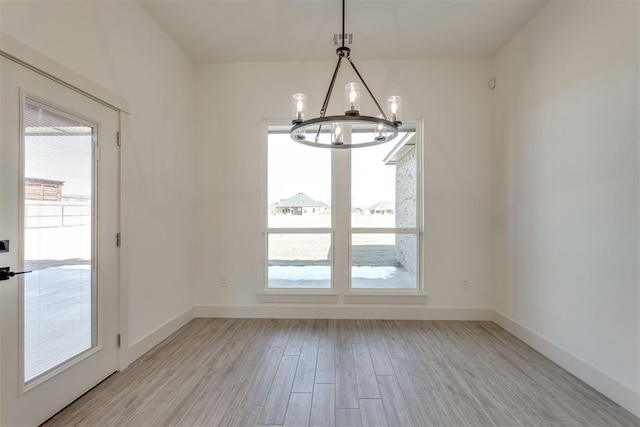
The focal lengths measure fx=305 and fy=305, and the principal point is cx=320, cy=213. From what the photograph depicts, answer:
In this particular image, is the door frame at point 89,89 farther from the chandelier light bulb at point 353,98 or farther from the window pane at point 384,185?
the window pane at point 384,185

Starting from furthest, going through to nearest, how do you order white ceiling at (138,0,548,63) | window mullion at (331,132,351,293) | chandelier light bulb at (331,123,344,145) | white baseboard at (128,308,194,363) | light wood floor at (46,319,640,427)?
window mullion at (331,132,351,293) < white ceiling at (138,0,548,63) < white baseboard at (128,308,194,363) < chandelier light bulb at (331,123,344,145) < light wood floor at (46,319,640,427)

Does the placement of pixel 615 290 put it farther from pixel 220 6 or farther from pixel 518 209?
pixel 220 6

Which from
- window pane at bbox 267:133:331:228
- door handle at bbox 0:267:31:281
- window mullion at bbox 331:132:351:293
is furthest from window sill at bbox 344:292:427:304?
door handle at bbox 0:267:31:281

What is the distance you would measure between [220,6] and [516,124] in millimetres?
3268

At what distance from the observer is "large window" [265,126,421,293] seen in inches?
155

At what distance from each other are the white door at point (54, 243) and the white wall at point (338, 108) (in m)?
1.45

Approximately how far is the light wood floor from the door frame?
387mm

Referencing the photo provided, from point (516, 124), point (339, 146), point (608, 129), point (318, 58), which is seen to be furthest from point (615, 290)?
point (318, 58)

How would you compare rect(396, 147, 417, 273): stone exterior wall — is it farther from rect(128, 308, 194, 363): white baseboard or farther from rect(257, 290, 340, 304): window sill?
rect(128, 308, 194, 363): white baseboard

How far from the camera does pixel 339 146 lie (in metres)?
2.38

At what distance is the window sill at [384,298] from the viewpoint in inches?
151

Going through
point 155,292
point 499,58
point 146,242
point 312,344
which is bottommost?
point 312,344

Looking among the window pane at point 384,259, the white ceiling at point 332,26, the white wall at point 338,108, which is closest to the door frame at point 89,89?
the white ceiling at point 332,26

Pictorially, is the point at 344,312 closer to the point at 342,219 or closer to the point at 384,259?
the point at 384,259
